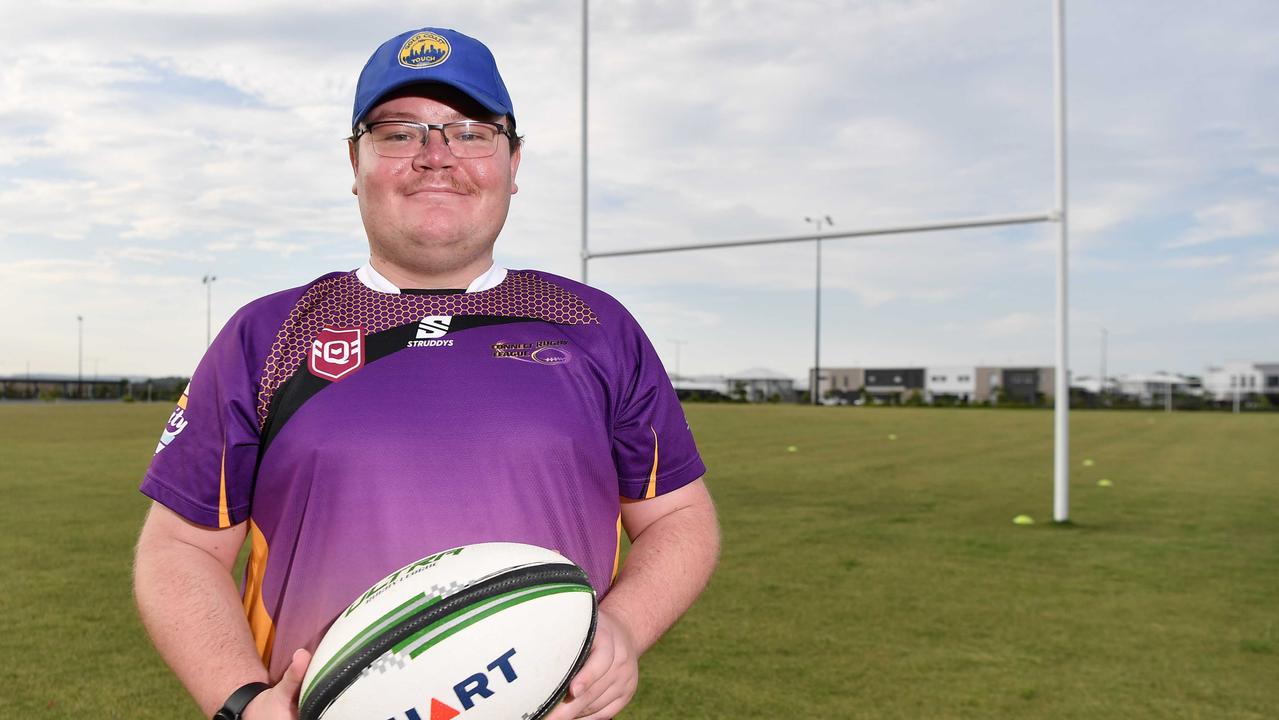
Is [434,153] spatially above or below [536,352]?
above

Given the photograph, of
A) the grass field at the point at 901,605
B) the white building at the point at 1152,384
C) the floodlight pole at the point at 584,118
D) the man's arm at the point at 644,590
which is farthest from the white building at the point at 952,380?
the man's arm at the point at 644,590

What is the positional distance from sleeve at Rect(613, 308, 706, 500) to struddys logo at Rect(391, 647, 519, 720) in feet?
1.71

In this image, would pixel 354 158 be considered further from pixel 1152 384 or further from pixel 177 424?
pixel 1152 384

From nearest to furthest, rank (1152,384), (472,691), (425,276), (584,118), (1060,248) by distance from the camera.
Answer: (472,691) < (425,276) < (1060,248) < (584,118) < (1152,384)

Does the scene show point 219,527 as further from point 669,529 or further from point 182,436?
point 669,529

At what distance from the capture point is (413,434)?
1.57m

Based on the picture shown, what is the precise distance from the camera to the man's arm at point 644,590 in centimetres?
140

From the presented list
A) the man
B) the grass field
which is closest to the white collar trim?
the man

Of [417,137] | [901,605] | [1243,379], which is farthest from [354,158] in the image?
[1243,379]

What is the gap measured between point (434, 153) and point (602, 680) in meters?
0.95

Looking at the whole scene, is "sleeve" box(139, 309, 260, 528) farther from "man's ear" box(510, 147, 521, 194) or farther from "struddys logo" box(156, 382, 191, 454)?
"man's ear" box(510, 147, 521, 194)

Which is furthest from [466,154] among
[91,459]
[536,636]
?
[91,459]

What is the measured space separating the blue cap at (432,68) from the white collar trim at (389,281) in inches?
10.9

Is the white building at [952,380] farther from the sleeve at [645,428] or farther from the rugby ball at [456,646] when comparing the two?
the rugby ball at [456,646]
